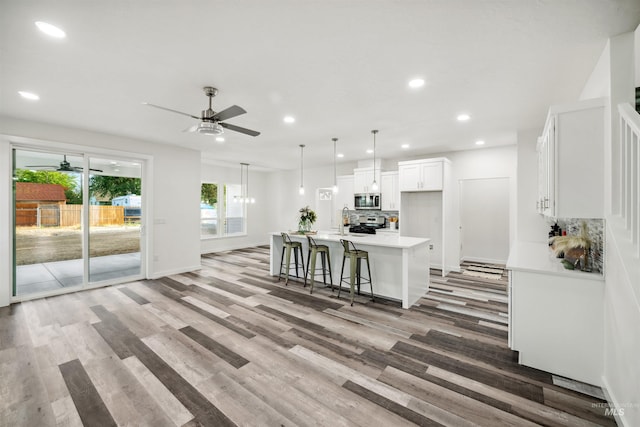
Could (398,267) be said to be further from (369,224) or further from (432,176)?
(369,224)

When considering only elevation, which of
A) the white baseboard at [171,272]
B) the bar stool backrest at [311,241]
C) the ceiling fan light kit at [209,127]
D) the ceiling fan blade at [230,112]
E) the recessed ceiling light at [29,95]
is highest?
the recessed ceiling light at [29,95]

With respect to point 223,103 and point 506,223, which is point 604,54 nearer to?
point 223,103

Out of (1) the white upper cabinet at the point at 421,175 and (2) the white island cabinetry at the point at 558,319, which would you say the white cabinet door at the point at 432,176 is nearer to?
(1) the white upper cabinet at the point at 421,175

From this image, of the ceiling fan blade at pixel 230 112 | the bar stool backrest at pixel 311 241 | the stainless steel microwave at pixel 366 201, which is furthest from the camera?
the stainless steel microwave at pixel 366 201

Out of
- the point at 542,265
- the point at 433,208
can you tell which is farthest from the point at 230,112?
the point at 433,208

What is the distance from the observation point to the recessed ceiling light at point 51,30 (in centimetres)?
203

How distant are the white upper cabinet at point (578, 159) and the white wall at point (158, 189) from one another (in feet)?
20.8

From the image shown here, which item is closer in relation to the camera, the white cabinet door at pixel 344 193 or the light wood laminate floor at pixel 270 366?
the light wood laminate floor at pixel 270 366

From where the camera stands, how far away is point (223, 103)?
3480 mm

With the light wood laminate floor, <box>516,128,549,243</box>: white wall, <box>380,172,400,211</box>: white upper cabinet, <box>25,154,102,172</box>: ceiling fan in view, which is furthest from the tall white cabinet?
<box>25,154,102,172</box>: ceiling fan

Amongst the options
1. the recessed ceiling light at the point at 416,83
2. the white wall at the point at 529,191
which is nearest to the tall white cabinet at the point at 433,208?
the white wall at the point at 529,191

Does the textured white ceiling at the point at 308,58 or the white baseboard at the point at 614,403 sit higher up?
the textured white ceiling at the point at 308,58

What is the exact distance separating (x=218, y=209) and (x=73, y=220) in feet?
14.2

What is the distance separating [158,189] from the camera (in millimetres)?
5676
